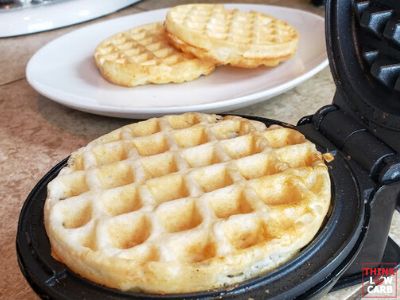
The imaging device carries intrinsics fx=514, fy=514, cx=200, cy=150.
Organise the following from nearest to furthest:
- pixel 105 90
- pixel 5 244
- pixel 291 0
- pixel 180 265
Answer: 1. pixel 180 265
2. pixel 5 244
3. pixel 105 90
4. pixel 291 0

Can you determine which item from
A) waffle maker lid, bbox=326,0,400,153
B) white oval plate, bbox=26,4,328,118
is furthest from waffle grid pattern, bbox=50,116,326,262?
white oval plate, bbox=26,4,328,118

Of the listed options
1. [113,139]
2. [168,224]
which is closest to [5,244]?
[113,139]

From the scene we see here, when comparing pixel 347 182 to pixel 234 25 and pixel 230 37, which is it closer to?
A: pixel 230 37

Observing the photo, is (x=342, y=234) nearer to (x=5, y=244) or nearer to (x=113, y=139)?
(x=113, y=139)

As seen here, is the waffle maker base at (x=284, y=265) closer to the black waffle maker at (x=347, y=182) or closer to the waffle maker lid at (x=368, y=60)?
the black waffle maker at (x=347, y=182)

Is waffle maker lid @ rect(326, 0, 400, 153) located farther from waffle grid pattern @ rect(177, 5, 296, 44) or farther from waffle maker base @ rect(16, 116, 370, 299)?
waffle grid pattern @ rect(177, 5, 296, 44)

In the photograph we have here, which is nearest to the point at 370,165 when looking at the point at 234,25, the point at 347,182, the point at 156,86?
the point at 347,182

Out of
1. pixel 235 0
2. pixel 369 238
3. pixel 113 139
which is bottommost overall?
pixel 235 0
